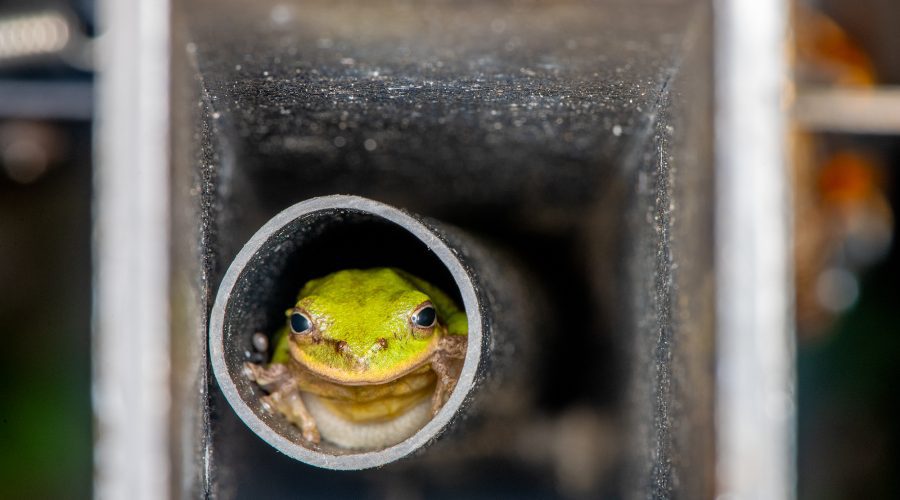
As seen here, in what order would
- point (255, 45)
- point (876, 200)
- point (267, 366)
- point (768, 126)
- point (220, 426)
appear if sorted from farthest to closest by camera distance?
1. point (876, 200)
2. point (267, 366)
3. point (220, 426)
4. point (255, 45)
5. point (768, 126)

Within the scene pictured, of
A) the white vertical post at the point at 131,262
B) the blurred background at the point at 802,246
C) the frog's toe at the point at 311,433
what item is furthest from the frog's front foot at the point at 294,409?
the blurred background at the point at 802,246

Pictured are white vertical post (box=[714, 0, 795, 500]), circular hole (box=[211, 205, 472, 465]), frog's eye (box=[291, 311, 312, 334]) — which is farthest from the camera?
frog's eye (box=[291, 311, 312, 334])

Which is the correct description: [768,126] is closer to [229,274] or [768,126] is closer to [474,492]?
[229,274]

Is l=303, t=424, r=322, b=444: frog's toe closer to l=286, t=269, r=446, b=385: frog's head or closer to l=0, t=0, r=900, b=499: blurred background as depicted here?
l=286, t=269, r=446, b=385: frog's head

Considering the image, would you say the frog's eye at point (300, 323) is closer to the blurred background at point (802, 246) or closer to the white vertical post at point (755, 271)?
the white vertical post at point (755, 271)

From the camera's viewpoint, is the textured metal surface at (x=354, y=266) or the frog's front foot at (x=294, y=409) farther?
the frog's front foot at (x=294, y=409)

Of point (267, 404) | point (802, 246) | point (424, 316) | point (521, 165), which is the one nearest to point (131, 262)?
point (267, 404)

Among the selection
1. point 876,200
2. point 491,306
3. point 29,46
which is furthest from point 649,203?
point 29,46

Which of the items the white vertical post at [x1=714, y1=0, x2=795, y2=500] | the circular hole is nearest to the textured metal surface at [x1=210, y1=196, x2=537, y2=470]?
the circular hole
